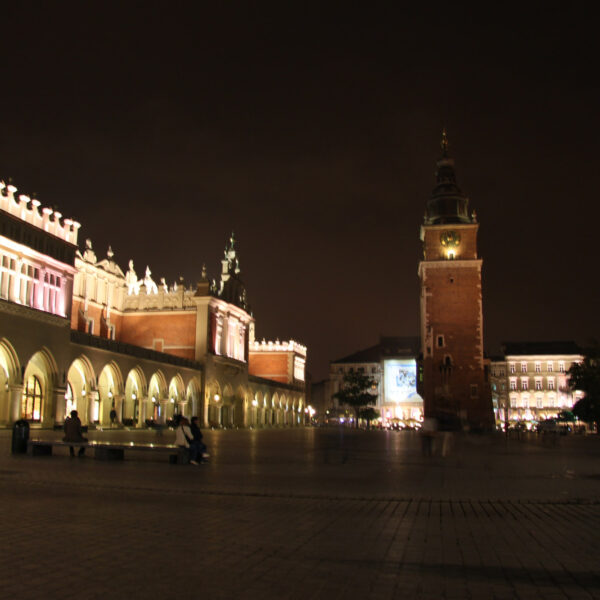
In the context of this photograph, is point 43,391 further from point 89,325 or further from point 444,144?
point 444,144

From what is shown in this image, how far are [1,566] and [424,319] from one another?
68.0m

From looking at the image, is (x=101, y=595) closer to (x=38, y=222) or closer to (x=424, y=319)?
(x=38, y=222)

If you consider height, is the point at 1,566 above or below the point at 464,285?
below

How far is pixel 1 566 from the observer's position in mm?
6078

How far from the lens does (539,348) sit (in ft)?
347

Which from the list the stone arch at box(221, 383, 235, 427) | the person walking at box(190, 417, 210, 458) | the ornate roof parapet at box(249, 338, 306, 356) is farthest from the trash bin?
the ornate roof parapet at box(249, 338, 306, 356)

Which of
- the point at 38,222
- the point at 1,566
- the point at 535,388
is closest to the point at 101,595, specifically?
the point at 1,566

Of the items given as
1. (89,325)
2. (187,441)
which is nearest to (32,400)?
(89,325)

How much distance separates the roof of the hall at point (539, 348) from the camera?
4102 inches

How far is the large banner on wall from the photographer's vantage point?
11496cm

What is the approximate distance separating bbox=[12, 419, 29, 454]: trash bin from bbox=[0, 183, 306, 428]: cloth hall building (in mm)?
19055

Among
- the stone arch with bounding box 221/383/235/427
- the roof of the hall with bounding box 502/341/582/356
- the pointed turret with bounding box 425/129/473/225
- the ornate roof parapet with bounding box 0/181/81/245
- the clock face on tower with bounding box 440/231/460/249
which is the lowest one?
the stone arch with bounding box 221/383/235/427

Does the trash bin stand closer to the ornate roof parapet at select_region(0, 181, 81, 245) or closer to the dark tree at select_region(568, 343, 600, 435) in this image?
the ornate roof parapet at select_region(0, 181, 81, 245)

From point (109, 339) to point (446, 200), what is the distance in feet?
136
